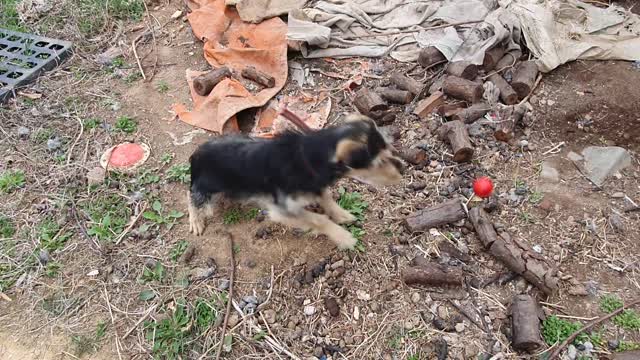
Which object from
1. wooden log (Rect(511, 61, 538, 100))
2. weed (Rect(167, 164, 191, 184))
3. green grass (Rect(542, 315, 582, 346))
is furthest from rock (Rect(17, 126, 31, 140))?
green grass (Rect(542, 315, 582, 346))

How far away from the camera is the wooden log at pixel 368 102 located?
5.86 metres

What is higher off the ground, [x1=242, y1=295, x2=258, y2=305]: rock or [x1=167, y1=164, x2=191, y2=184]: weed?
[x1=167, y1=164, x2=191, y2=184]: weed

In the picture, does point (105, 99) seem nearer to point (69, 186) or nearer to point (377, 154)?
point (69, 186)

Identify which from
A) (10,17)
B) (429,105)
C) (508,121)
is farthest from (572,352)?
(10,17)

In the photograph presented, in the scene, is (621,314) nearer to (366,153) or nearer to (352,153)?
(366,153)

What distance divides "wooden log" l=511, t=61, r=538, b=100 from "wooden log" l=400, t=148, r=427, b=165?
4.95 ft

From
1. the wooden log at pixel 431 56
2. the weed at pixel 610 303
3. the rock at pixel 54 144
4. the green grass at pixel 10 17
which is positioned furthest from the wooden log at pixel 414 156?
the green grass at pixel 10 17

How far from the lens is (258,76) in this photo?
6.36 meters

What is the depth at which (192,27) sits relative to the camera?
7.32 m

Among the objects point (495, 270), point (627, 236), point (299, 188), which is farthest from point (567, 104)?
point (299, 188)

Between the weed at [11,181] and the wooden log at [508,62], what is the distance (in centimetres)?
572

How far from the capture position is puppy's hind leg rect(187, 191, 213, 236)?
16.1ft

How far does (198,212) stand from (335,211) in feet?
4.41

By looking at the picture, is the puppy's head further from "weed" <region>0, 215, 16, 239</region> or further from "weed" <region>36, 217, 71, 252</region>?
"weed" <region>0, 215, 16, 239</region>
